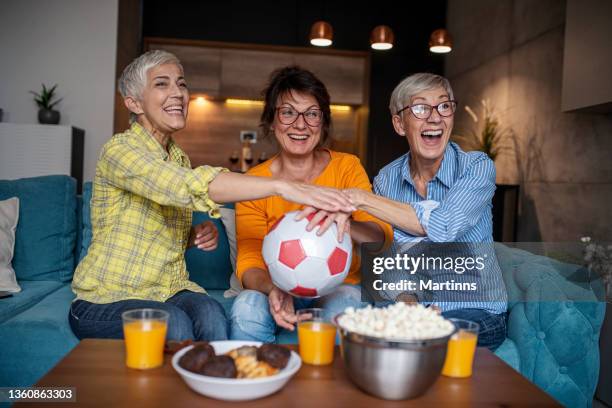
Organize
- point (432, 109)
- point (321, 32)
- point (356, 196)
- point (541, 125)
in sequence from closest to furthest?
1. point (356, 196)
2. point (432, 109)
3. point (541, 125)
4. point (321, 32)

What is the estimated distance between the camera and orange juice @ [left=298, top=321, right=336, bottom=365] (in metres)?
1.20

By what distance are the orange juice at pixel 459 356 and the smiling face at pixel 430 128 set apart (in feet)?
2.95

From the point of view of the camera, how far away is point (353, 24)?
666 cm

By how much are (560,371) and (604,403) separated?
0.76m

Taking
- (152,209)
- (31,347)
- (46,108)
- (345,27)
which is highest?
(345,27)

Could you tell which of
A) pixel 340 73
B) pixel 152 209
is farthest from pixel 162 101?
pixel 340 73

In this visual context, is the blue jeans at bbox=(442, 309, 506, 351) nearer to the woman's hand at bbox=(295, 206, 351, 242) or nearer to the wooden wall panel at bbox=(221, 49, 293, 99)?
the woman's hand at bbox=(295, 206, 351, 242)

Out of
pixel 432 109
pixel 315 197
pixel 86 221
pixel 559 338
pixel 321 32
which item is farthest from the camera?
pixel 321 32

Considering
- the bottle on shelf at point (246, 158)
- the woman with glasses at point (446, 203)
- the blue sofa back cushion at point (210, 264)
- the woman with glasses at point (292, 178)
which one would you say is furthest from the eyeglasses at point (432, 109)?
the bottle on shelf at point (246, 158)

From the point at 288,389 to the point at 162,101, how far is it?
110 centimetres

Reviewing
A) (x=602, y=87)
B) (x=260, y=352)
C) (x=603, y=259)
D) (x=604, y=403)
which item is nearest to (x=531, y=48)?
(x=602, y=87)

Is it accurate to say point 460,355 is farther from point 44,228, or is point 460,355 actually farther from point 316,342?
point 44,228

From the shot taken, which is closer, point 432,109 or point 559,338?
point 559,338

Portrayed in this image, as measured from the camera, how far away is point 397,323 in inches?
39.6
